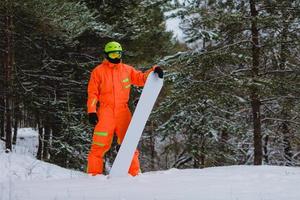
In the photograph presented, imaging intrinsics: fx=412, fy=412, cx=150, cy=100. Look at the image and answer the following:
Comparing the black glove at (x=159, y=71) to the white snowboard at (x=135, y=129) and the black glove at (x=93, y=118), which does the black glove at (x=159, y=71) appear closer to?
the white snowboard at (x=135, y=129)

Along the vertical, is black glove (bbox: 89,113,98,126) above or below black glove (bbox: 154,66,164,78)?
below

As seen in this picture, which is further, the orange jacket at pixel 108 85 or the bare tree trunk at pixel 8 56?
the bare tree trunk at pixel 8 56

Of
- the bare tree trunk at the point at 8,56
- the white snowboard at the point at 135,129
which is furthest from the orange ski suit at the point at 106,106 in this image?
the bare tree trunk at the point at 8,56

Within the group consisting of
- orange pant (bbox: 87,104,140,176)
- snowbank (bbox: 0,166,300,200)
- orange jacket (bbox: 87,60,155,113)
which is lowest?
snowbank (bbox: 0,166,300,200)

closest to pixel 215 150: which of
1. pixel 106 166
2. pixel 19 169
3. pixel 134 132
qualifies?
pixel 106 166

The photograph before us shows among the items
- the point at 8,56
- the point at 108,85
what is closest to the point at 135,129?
the point at 108,85

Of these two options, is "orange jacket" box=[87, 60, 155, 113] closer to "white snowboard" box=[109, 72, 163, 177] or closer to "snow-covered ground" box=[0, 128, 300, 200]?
"white snowboard" box=[109, 72, 163, 177]

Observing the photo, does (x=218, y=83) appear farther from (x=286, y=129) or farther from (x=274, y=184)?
(x=274, y=184)

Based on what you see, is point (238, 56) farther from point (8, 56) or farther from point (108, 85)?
point (8, 56)

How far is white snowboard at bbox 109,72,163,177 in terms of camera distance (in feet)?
20.0

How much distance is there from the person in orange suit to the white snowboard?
0.20m

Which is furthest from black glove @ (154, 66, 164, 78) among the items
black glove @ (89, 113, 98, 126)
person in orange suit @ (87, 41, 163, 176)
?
black glove @ (89, 113, 98, 126)

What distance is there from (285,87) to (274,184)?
538cm

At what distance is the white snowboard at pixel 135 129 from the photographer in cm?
609
